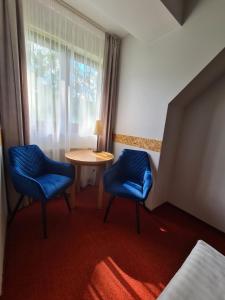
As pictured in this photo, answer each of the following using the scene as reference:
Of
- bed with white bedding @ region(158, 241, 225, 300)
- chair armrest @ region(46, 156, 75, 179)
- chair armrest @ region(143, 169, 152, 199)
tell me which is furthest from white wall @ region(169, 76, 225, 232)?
chair armrest @ region(46, 156, 75, 179)

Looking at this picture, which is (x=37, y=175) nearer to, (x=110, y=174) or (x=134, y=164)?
(x=110, y=174)

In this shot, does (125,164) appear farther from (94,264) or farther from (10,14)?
(10,14)

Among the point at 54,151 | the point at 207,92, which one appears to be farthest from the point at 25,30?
the point at 207,92

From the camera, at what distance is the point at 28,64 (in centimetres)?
169

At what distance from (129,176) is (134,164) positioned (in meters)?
0.18

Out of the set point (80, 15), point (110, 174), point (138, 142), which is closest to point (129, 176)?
point (110, 174)

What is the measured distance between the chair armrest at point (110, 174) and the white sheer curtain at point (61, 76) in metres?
0.72

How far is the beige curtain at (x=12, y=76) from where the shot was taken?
1453mm

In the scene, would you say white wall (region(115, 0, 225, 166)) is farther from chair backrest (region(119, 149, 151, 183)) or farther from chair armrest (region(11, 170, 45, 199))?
chair armrest (region(11, 170, 45, 199))

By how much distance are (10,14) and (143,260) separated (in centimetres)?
265

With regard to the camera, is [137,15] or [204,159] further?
[204,159]

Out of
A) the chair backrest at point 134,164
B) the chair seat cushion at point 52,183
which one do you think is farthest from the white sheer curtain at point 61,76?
the chair backrest at point 134,164

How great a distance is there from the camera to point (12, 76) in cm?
154

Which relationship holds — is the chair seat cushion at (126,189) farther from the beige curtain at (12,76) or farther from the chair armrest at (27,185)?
the beige curtain at (12,76)
